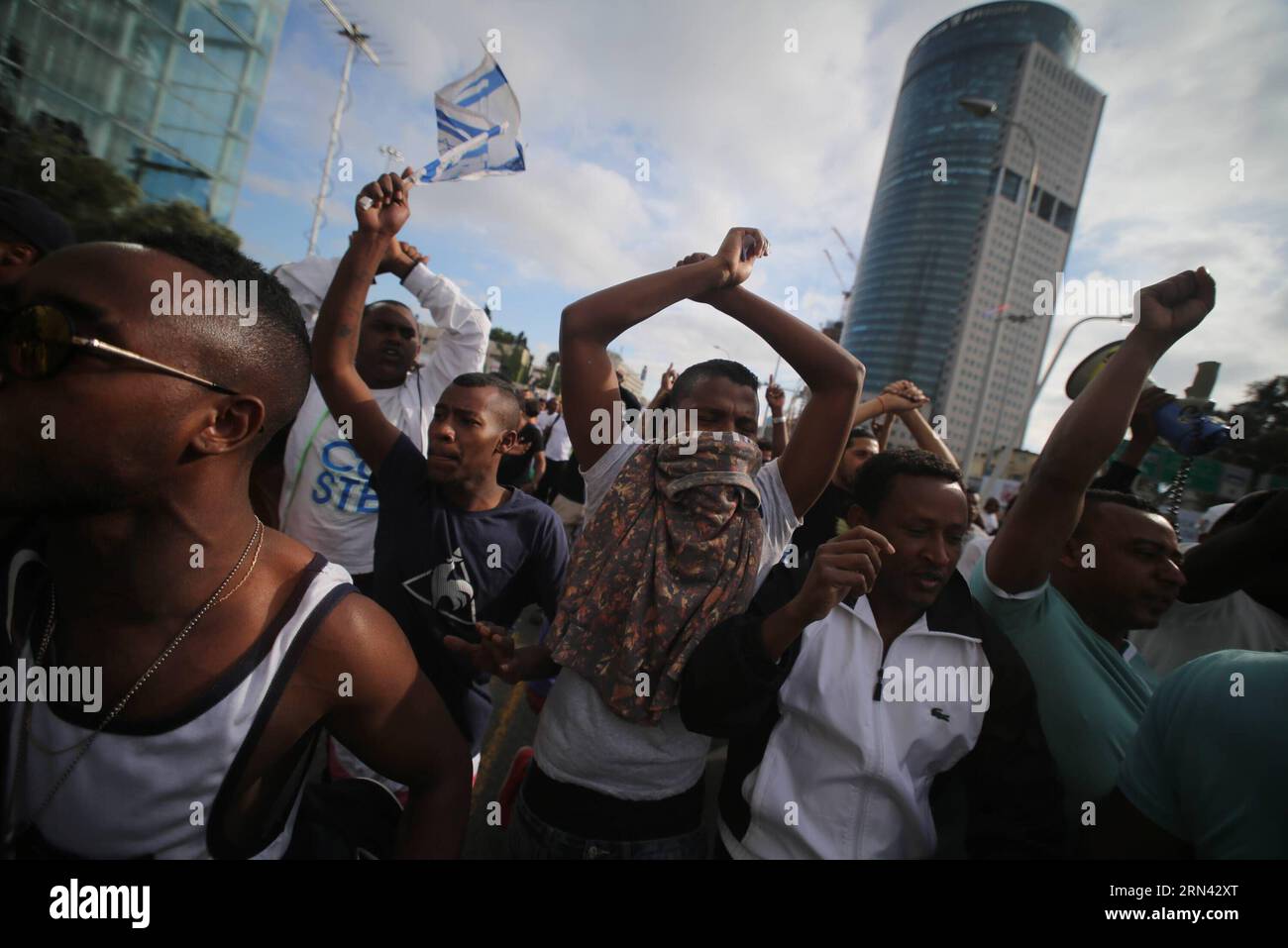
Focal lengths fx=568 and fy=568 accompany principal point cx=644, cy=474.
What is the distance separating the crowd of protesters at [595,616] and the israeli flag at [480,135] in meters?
1.12

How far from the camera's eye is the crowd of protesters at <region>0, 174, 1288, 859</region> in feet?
3.65

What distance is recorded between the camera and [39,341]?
101 cm

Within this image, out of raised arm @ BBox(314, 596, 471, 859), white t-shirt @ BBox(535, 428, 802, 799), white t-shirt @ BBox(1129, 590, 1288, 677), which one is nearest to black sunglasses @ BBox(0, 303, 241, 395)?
raised arm @ BBox(314, 596, 471, 859)

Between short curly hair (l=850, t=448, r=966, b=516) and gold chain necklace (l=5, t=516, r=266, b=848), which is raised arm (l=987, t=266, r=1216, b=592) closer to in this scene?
short curly hair (l=850, t=448, r=966, b=516)

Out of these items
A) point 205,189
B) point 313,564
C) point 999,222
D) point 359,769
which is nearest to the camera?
point 313,564

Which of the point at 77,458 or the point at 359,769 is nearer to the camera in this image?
the point at 77,458

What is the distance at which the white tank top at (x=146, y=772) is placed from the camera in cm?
110

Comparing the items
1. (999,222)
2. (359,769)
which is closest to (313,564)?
(359,769)

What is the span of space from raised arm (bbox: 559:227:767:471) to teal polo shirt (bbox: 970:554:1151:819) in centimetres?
131

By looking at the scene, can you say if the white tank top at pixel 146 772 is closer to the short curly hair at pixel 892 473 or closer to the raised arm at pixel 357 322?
the raised arm at pixel 357 322

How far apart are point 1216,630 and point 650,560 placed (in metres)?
2.62
